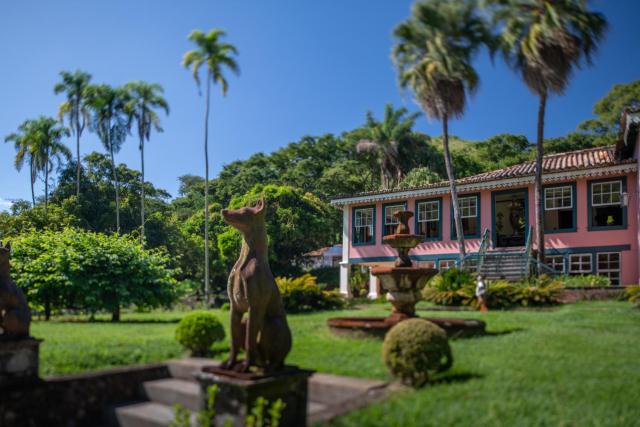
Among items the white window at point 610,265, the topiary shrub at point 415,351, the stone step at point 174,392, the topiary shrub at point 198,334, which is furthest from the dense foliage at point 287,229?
the topiary shrub at point 415,351

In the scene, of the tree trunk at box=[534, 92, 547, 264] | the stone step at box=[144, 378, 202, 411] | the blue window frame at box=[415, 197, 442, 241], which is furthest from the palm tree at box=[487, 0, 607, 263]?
the stone step at box=[144, 378, 202, 411]

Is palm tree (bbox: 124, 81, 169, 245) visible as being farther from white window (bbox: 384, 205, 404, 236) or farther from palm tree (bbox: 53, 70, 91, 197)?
white window (bbox: 384, 205, 404, 236)

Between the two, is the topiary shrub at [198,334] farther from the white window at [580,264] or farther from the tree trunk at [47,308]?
the white window at [580,264]

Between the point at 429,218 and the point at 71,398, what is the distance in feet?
70.8

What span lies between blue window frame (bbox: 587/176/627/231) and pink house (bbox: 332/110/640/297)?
0.03 m

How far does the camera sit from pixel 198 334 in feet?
28.1

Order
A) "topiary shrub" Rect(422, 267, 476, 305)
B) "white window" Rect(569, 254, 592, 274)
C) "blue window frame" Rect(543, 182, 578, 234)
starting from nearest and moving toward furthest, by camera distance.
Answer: "topiary shrub" Rect(422, 267, 476, 305) → "white window" Rect(569, 254, 592, 274) → "blue window frame" Rect(543, 182, 578, 234)

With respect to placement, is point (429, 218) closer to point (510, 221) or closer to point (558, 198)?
point (510, 221)

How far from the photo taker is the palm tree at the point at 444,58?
23.8 m

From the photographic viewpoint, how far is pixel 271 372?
5266mm

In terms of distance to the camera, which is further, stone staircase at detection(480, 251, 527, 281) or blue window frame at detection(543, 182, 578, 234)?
blue window frame at detection(543, 182, 578, 234)

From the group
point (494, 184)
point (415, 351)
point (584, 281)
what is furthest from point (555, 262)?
point (415, 351)

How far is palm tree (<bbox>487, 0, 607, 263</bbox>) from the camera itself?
21.0 metres

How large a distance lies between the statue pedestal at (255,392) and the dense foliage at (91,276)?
33.7 feet
